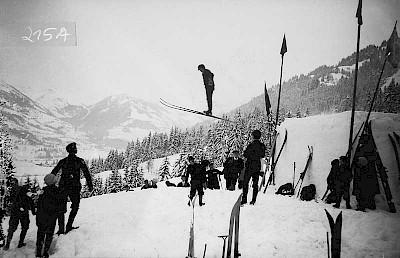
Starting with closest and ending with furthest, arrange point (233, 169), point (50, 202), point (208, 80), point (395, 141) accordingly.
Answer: point (50, 202), point (395, 141), point (208, 80), point (233, 169)

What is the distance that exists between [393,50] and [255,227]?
6.54 metres

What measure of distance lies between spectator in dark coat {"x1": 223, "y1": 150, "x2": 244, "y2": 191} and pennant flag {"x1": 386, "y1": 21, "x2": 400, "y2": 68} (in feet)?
18.1

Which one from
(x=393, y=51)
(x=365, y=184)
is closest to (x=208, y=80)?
(x=365, y=184)

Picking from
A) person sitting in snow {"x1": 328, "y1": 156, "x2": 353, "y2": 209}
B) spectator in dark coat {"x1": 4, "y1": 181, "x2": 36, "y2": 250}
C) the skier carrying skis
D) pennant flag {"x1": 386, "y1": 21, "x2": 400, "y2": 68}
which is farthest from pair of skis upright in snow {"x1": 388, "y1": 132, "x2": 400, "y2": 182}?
spectator in dark coat {"x1": 4, "y1": 181, "x2": 36, "y2": 250}

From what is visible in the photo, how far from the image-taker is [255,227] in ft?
15.6

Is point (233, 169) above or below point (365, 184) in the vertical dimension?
above

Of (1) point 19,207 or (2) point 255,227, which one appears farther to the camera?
(1) point 19,207

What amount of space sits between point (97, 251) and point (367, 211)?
5.76 meters

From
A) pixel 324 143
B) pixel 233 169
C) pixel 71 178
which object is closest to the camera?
pixel 71 178

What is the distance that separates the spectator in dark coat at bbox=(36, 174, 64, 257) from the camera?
432cm

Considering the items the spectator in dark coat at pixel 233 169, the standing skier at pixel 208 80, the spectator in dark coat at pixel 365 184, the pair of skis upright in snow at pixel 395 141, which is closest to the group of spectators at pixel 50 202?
the standing skier at pixel 208 80

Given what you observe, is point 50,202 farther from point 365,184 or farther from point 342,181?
point 365,184

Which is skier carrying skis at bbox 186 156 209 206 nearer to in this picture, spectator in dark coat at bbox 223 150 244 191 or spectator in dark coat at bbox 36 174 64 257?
spectator in dark coat at bbox 223 150 244 191

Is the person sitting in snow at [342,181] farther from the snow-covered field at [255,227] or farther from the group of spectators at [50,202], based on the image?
the group of spectators at [50,202]
